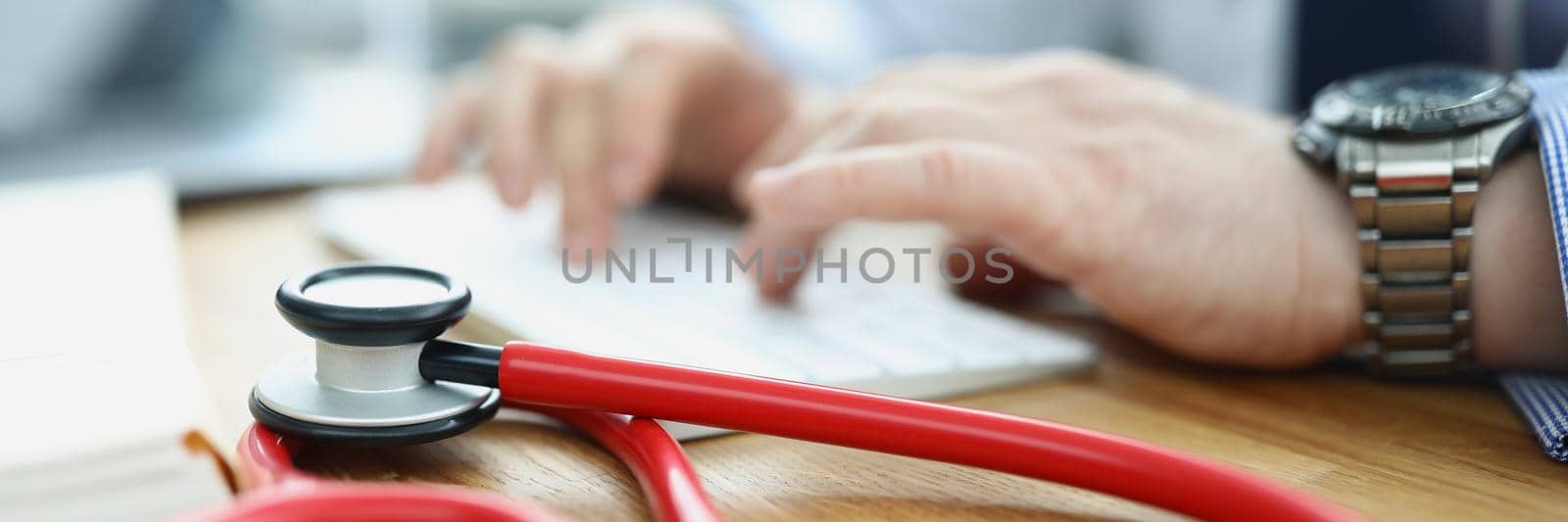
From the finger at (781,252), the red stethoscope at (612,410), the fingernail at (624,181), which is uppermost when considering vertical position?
the fingernail at (624,181)

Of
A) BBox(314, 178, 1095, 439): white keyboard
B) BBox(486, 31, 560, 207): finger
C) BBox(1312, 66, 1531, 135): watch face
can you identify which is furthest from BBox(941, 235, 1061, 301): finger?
BBox(486, 31, 560, 207): finger

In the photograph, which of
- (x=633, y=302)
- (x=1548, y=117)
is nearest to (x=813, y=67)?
(x=633, y=302)

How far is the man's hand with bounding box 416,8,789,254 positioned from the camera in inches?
27.1

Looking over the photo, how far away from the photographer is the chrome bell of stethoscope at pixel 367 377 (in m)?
0.31

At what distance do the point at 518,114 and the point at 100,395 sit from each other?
455 millimetres

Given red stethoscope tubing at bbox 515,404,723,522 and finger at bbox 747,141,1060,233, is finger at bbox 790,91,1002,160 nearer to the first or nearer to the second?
finger at bbox 747,141,1060,233

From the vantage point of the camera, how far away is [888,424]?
0.31 m

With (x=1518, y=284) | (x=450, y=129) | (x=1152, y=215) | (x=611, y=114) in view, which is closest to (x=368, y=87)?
(x=450, y=129)

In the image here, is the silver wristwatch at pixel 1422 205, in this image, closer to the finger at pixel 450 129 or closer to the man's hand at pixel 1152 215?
the man's hand at pixel 1152 215

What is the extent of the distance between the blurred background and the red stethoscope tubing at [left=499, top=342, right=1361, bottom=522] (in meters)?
0.51

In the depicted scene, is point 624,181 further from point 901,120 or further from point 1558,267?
point 1558,267

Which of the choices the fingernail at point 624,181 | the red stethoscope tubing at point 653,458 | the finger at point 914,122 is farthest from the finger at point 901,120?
the red stethoscope tubing at point 653,458

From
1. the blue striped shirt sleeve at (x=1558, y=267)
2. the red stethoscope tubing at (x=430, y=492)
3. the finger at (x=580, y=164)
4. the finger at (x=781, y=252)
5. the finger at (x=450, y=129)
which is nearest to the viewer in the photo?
the red stethoscope tubing at (x=430, y=492)

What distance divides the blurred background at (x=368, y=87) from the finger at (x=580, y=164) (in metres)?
0.21
